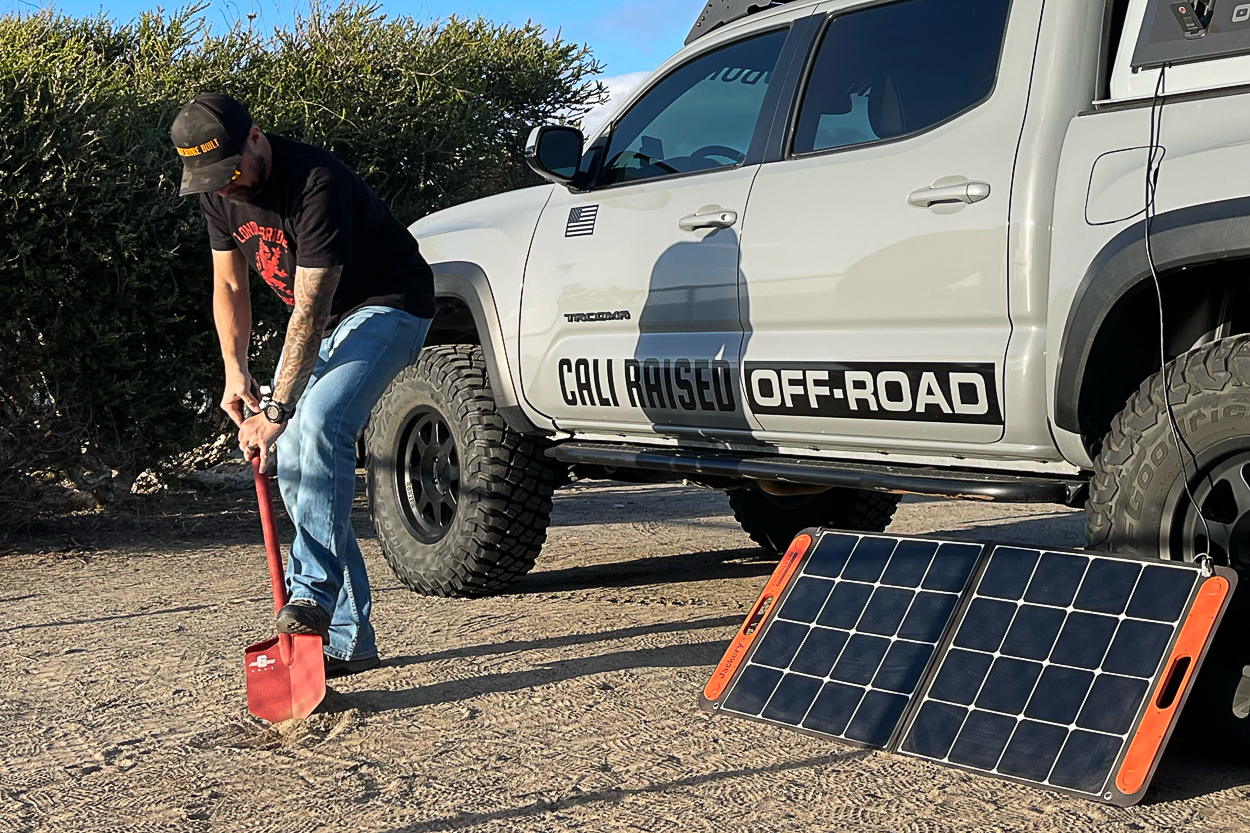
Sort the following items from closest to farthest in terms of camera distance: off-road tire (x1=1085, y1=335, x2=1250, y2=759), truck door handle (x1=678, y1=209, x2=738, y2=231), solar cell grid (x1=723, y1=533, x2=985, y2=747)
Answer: off-road tire (x1=1085, y1=335, x2=1250, y2=759), solar cell grid (x1=723, y1=533, x2=985, y2=747), truck door handle (x1=678, y1=209, x2=738, y2=231)

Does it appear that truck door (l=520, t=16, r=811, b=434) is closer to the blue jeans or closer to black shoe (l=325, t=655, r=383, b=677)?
the blue jeans

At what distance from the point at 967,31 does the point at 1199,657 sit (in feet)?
6.55

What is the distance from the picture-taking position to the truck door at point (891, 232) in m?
3.75

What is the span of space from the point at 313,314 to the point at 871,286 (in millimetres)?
1620

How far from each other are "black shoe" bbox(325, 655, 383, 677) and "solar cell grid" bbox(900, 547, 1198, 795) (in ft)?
5.78

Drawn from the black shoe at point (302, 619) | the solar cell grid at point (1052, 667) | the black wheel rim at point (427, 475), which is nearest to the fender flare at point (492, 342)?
the black wheel rim at point (427, 475)

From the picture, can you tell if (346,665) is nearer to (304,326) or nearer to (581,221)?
(304,326)

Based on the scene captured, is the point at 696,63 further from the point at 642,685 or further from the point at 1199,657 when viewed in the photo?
the point at 1199,657

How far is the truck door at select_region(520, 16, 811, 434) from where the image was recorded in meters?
4.52

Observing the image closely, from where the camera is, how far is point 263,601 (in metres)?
5.57

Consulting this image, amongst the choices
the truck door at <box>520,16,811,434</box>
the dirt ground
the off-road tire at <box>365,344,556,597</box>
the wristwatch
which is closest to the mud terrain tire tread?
the dirt ground

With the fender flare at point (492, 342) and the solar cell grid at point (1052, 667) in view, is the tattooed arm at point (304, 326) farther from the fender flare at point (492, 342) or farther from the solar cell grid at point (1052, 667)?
the solar cell grid at point (1052, 667)

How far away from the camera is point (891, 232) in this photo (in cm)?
391

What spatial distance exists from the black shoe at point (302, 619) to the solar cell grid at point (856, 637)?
3.84 feet
